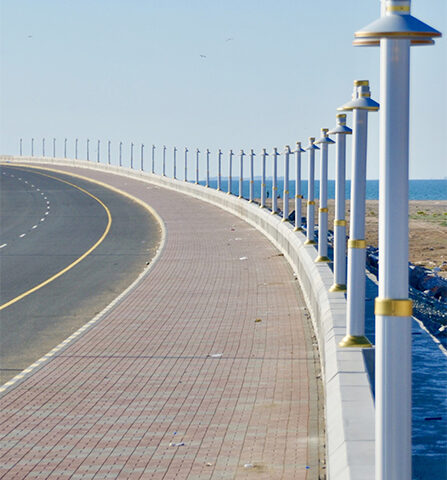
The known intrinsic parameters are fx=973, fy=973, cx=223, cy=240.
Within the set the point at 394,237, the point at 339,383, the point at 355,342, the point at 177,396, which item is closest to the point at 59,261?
the point at 177,396

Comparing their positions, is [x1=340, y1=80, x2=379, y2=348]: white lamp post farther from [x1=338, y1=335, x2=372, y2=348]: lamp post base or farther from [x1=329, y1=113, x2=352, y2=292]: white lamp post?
[x1=329, y1=113, x2=352, y2=292]: white lamp post

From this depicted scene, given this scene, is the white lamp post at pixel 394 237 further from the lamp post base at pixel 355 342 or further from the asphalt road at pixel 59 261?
the asphalt road at pixel 59 261

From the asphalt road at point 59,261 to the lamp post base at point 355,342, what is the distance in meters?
5.47

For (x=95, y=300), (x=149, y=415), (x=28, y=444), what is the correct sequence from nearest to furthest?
(x=28, y=444)
(x=149, y=415)
(x=95, y=300)

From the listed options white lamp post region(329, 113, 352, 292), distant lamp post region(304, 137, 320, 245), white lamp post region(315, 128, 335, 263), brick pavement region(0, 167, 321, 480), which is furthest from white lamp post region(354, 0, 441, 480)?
distant lamp post region(304, 137, 320, 245)

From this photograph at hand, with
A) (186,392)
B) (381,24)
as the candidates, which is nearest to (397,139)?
(381,24)

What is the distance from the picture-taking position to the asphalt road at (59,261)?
59.7 ft

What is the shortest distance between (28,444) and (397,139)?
6594mm

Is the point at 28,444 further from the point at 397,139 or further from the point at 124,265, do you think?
the point at 124,265

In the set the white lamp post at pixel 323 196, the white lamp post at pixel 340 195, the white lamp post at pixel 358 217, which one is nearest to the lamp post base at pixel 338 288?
the white lamp post at pixel 340 195

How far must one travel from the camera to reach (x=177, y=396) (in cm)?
1214

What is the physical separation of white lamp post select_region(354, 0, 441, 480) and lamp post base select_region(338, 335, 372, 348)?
18.0 ft

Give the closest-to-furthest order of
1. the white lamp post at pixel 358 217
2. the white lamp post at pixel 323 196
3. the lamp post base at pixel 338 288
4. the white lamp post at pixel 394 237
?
1. the white lamp post at pixel 394 237
2. the white lamp post at pixel 358 217
3. the lamp post base at pixel 338 288
4. the white lamp post at pixel 323 196

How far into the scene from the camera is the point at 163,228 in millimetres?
41219
